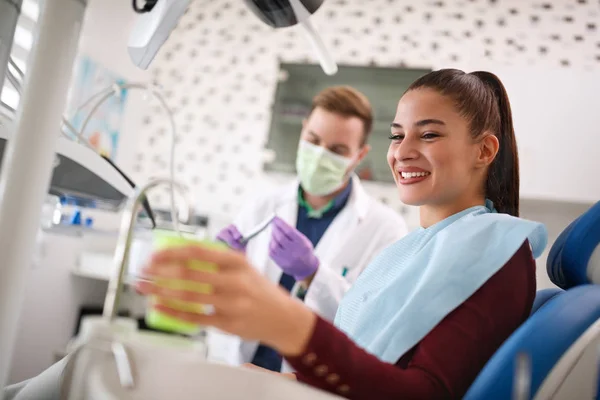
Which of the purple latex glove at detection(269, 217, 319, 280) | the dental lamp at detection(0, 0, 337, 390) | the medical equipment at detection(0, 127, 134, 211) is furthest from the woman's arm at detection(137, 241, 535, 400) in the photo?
the purple latex glove at detection(269, 217, 319, 280)

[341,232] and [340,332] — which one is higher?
[341,232]

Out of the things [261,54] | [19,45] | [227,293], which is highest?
[261,54]

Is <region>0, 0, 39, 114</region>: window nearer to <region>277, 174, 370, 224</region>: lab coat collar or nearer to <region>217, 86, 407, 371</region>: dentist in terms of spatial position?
<region>217, 86, 407, 371</region>: dentist

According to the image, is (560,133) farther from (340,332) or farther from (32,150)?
(32,150)

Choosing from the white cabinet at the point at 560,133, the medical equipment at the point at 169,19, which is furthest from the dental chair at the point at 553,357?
the white cabinet at the point at 560,133

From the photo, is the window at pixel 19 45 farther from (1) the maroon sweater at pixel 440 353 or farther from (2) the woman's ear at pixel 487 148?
(2) the woman's ear at pixel 487 148

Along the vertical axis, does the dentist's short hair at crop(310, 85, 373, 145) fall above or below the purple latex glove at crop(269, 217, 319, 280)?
above

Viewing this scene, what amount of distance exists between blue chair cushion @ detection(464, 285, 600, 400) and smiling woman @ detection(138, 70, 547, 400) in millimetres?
35

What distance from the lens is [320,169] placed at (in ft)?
6.23

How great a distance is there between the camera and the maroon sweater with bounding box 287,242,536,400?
57 cm

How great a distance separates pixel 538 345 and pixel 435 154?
0.36 meters

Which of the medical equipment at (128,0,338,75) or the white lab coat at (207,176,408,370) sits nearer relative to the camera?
the medical equipment at (128,0,338,75)

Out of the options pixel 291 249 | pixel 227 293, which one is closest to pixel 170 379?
pixel 227 293

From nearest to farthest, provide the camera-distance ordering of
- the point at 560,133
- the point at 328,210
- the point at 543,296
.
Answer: the point at 543,296 < the point at 328,210 < the point at 560,133
